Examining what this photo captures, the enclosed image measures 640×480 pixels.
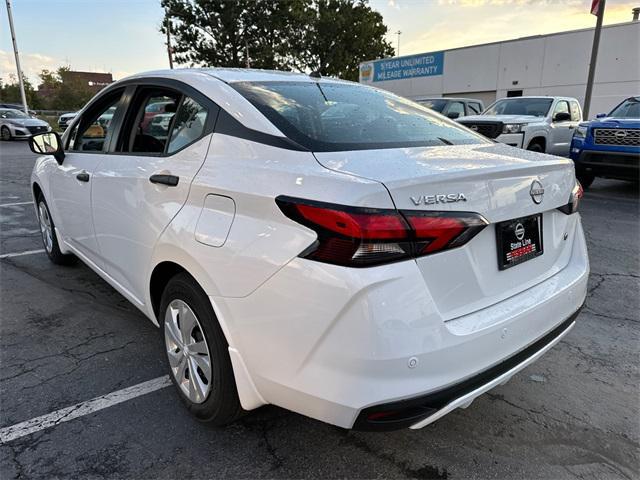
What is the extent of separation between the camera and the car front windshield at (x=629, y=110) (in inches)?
350

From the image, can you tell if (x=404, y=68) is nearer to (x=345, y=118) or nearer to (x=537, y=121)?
(x=537, y=121)

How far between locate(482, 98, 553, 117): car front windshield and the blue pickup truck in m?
1.74

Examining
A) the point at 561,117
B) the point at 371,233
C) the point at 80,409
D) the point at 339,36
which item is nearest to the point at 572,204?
the point at 371,233

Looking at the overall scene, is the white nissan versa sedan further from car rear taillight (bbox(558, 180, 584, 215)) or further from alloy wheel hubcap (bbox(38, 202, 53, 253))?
alloy wheel hubcap (bbox(38, 202, 53, 253))

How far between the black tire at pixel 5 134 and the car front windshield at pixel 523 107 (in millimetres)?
21011

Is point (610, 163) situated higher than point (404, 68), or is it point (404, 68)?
point (404, 68)

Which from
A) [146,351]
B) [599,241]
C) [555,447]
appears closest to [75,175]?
[146,351]

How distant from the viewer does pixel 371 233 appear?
1565 millimetres

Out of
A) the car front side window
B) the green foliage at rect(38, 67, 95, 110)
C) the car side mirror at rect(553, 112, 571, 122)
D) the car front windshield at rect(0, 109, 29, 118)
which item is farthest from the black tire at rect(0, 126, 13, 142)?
the green foliage at rect(38, 67, 95, 110)

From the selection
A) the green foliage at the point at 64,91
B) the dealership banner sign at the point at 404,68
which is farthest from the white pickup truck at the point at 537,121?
the green foliage at the point at 64,91

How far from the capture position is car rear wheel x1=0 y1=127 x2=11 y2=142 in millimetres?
21462

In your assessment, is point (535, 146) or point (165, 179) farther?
point (535, 146)

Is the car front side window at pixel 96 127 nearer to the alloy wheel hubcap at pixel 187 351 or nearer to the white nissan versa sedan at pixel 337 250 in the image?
the white nissan versa sedan at pixel 337 250

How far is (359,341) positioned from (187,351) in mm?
1108
